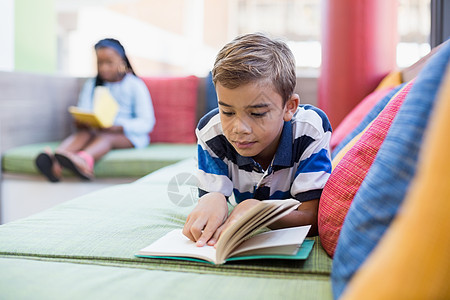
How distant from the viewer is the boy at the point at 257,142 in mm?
976

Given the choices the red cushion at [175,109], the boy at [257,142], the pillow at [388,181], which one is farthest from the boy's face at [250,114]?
the red cushion at [175,109]

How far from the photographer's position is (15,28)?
10.7ft

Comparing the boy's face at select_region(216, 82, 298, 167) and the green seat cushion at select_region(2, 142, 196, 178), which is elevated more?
the boy's face at select_region(216, 82, 298, 167)

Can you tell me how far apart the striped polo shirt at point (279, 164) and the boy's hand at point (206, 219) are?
0.29ft

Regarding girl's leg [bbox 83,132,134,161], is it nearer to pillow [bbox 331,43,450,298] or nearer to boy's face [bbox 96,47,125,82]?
boy's face [bbox 96,47,125,82]

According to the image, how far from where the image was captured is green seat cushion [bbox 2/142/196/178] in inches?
94.6

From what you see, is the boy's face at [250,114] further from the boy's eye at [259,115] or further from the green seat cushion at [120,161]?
the green seat cushion at [120,161]

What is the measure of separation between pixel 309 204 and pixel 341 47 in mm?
1732

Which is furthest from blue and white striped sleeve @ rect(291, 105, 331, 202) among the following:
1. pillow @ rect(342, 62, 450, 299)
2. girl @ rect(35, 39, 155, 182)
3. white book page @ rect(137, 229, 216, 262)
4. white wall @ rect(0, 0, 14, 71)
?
white wall @ rect(0, 0, 14, 71)

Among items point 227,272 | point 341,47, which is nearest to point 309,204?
point 227,272

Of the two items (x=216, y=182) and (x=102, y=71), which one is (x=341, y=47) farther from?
(x=216, y=182)

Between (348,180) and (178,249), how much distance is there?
1.16 ft

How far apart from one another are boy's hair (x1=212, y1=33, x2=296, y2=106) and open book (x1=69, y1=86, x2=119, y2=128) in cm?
163

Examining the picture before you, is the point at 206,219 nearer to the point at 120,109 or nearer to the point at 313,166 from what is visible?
the point at 313,166
